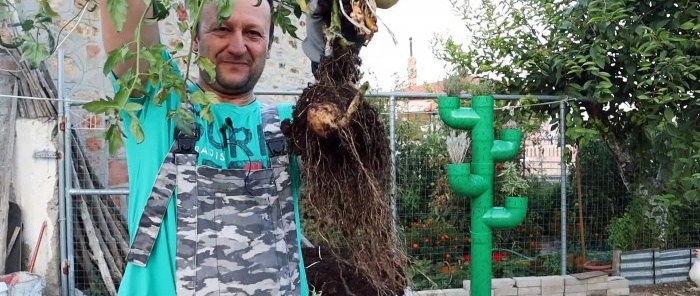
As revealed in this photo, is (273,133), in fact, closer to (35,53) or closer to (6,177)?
(35,53)

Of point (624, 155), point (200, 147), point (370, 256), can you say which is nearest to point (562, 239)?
point (624, 155)

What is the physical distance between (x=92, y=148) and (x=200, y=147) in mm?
3556

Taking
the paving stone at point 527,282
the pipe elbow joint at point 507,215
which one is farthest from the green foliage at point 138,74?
the paving stone at point 527,282

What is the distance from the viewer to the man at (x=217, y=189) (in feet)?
5.56

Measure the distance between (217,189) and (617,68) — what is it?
4502 millimetres

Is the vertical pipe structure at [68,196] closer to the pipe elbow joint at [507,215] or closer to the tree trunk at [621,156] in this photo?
the pipe elbow joint at [507,215]

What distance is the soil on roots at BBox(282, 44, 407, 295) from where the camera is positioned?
1.69m

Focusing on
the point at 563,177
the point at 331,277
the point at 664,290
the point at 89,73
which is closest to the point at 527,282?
the point at 563,177

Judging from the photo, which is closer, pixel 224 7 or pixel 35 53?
pixel 224 7

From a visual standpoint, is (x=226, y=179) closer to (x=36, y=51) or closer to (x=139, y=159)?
(x=139, y=159)

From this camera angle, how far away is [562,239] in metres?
5.12

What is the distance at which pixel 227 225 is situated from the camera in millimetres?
1752

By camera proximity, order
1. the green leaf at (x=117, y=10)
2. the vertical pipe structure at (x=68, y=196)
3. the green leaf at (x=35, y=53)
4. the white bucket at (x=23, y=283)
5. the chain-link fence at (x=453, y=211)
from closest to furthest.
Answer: the green leaf at (x=117, y=10), the green leaf at (x=35, y=53), the white bucket at (x=23, y=283), the vertical pipe structure at (x=68, y=196), the chain-link fence at (x=453, y=211)

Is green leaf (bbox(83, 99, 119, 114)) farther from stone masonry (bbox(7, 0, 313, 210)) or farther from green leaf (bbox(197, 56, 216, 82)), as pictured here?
stone masonry (bbox(7, 0, 313, 210))
